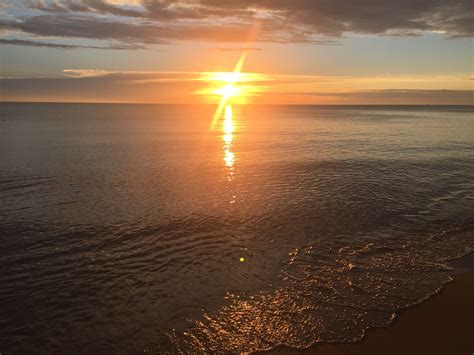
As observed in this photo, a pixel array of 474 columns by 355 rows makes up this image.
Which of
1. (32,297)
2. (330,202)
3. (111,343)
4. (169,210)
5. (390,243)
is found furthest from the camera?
(330,202)

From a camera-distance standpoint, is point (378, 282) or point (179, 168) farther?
point (179, 168)

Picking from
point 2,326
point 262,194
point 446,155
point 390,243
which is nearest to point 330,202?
point 262,194

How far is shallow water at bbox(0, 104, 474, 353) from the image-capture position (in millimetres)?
9188

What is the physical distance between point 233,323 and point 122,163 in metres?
25.6

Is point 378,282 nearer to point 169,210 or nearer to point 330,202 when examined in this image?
point 330,202

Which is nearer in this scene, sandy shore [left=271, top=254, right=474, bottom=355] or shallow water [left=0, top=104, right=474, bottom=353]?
sandy shore [left=271, top=254, right=474, bottom=355]

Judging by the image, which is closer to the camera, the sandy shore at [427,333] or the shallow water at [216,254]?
the sandy shore at [427,333]

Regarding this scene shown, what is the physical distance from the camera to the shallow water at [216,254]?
919 cm

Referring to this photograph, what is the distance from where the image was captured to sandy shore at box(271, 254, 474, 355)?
327 inches

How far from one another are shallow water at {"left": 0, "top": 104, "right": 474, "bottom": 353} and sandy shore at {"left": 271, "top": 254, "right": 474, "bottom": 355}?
1.13 feet

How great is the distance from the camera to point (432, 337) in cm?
872

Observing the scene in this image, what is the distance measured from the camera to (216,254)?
1340 cm

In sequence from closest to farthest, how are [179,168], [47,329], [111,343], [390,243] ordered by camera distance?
1. [111,343]
2. [47,329]
3. [390,243]
4. [179,168]

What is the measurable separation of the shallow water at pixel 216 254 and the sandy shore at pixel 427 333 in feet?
1.13
